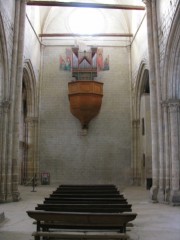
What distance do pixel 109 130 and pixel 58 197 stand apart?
1342 centimetres

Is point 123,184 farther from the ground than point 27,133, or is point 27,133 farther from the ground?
point 27,133

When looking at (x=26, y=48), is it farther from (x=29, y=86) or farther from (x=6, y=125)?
(x=6, y=125)

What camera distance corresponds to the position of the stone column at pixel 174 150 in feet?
36.2

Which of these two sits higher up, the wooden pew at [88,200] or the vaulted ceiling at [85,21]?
the vaulted ceiling at [85,21]

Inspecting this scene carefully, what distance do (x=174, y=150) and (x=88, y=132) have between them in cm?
899

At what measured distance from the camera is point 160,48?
42.0 feet

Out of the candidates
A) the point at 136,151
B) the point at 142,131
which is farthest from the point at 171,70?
the point at 136,151

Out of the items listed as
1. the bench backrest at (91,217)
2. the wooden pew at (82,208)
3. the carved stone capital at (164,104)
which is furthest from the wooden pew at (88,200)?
the carved stone capital at (164,104)

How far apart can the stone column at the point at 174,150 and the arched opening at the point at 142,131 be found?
551 centimetres

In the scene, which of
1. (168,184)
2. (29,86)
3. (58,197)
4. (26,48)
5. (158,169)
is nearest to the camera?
A: (58,197)

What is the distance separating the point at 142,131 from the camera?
1848 cm

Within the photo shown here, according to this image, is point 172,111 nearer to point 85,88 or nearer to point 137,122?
point 137,122

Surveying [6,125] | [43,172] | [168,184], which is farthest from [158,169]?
[43,172]

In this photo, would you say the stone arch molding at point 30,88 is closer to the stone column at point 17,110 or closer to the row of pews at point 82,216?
the stone column at point 17,110
